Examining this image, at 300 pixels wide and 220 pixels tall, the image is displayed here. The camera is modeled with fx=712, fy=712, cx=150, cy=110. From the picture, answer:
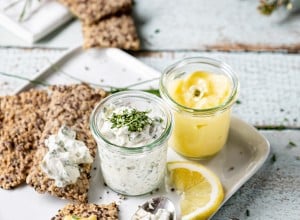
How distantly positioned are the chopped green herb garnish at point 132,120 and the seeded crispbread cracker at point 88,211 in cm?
37

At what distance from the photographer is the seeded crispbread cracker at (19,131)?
3318mm

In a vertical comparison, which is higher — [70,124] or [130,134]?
[130,134]

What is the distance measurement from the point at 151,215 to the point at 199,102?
59 cm

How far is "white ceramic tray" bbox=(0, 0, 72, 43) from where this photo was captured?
4211 mm

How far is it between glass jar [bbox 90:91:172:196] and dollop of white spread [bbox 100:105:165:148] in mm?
19

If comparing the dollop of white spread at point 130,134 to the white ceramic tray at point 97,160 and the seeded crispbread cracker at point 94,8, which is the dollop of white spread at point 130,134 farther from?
the seeded crispbread cracker at point 94,8

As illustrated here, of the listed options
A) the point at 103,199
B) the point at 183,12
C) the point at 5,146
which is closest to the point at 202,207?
the point at 103,199

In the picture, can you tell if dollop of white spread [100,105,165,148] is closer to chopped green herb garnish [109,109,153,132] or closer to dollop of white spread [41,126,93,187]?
chopped green herb garnish [109,109,153,132]

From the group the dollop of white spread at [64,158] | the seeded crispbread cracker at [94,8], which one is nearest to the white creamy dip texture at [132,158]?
the dollop of white spread at [64,158]

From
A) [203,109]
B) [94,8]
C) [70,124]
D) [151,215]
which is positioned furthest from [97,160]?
[94,8]

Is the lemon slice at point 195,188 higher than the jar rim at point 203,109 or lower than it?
lower

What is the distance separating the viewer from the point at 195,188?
129 inches

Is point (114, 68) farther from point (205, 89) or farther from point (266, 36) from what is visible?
point (266, 36)

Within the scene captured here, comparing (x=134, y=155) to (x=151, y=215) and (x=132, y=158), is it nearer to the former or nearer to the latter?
(x=132, y=158)
